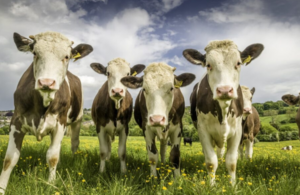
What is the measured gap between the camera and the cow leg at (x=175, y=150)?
19.2ft

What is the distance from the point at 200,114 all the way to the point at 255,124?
340 inches

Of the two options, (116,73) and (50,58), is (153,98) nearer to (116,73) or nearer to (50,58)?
(116,73)

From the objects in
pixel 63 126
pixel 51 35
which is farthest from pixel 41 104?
pixel 51 35

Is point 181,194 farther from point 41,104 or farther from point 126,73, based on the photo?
point 126,73

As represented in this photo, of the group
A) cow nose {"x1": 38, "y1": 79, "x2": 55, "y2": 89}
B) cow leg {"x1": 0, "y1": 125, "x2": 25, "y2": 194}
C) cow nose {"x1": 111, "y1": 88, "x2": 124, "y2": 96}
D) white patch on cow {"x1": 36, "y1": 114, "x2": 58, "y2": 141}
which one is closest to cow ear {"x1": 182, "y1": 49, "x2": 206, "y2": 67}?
cow nose {"x1": 111, "y1": 88, "x2": 124, "y2": 96}

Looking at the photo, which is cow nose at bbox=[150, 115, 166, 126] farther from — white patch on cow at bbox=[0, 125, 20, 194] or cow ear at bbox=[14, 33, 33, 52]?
cow ear at bbox=[14, 33, 33, 52]

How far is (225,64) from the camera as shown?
4.36 metres

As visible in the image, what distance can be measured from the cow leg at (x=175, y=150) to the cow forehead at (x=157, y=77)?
1438 millimetres

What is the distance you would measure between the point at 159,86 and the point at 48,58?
7.01 feet

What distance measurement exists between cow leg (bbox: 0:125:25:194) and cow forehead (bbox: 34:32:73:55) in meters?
1.64

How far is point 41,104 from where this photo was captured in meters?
4.67

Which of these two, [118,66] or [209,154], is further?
[118,66]

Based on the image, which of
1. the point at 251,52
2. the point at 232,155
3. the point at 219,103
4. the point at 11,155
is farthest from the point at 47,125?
the point at 251,52

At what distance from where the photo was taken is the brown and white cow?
13.8 feet
